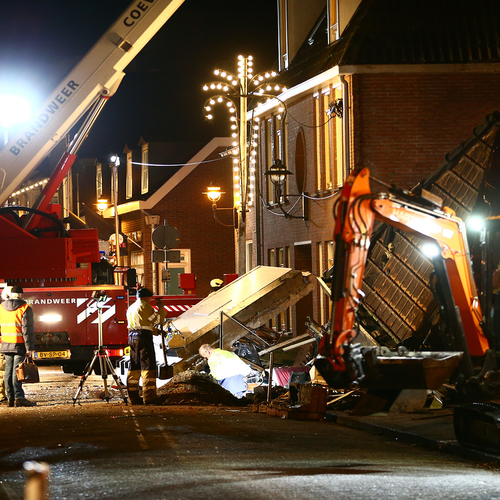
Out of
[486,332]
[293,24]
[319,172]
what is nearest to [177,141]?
[293,24]

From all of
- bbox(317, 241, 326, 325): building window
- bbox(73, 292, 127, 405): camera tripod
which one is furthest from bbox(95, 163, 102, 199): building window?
bbox(73, 292, 127, 405): camera tripod

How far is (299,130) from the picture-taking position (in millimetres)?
24031

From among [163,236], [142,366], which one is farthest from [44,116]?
[163,236]

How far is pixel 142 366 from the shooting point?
1372cm

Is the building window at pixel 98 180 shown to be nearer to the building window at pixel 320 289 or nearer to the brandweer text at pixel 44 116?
the building window at pixel 320 289

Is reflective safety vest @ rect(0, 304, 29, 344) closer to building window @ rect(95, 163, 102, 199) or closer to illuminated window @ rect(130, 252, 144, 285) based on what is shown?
illuminated window @ rect(130, 252, 144, 285)

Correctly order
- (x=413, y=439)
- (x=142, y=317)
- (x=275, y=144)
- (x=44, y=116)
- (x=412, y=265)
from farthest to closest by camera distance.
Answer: (x=275, y=144) → (x=44, y=116) → (x=412, y=265) → (x=142, y=317) → (x=413, y=439)

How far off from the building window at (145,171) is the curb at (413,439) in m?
29.2

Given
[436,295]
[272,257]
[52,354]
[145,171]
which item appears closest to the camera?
[436,295]

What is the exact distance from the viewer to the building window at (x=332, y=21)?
22.5m

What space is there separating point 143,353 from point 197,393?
1152mm

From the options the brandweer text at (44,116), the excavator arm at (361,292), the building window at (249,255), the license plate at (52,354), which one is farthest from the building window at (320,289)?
the excavator arm at (361,292)

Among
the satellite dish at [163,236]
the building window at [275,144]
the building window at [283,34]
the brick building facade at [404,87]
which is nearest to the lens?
the brick building facade at [404,87]

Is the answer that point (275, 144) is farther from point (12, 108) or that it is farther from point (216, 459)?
point (216, 459)
